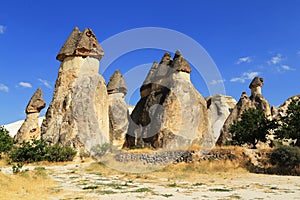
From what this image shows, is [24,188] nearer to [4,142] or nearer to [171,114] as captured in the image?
[4,142]

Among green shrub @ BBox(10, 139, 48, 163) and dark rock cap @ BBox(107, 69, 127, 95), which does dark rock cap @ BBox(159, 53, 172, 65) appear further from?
green shrub @ BBox(10, 139, 48, 163)

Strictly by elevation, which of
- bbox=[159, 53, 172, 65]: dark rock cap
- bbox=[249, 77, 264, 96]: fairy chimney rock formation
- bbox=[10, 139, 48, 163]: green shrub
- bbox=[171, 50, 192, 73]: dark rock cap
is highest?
bbox=[159, 53, 172, 65]: dark rock cap

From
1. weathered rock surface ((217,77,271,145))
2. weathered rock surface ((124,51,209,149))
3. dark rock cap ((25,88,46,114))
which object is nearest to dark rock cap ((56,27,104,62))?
Result: dark rock cap ((25,88,46,114))

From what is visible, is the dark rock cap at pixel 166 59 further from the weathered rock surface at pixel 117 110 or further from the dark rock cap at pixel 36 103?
the dark rock cap at pixel 36 103

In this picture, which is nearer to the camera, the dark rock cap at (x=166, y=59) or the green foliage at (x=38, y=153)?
the green foliage at (x=38, y=153)

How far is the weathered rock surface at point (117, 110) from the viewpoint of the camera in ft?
97.7

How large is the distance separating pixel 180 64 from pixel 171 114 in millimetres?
5413

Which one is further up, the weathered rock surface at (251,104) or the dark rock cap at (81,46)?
the dark rock cap at (81,46)

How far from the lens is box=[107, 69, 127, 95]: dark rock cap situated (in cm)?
3476

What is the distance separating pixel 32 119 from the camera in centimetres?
2631

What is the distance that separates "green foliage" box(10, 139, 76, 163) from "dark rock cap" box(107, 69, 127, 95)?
665 inches

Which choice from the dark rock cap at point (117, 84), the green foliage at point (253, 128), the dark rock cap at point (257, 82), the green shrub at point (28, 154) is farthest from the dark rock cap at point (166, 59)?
the green shrub at point (28, 154)

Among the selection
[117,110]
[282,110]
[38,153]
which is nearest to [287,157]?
[38,153]

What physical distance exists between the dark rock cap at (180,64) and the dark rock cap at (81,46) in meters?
7.01
